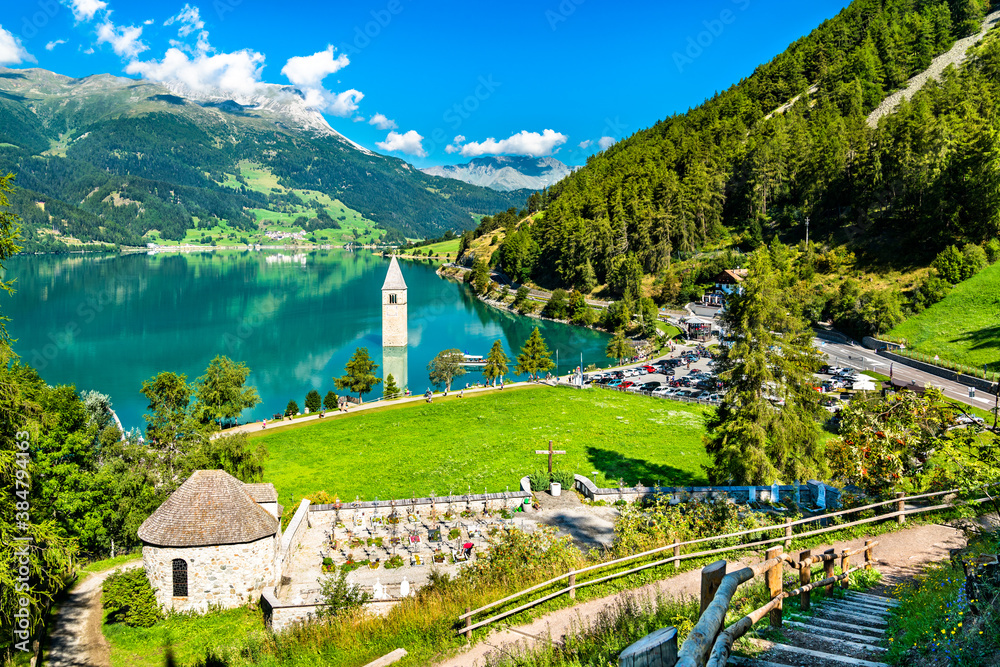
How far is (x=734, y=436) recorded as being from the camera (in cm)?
2067

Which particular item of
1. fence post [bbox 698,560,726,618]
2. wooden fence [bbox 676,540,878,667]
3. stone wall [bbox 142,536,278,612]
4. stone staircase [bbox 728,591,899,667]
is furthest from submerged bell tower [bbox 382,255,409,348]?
fence post [bbox 698,560,726,618]

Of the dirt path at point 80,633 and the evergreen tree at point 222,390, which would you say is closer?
the dirt path at point 80,633

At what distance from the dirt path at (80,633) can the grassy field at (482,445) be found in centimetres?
883

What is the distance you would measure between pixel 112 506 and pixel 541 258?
322 ft

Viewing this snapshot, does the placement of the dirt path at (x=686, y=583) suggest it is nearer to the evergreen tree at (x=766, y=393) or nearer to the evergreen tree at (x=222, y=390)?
the evergreen tree at (x=766, y=393)

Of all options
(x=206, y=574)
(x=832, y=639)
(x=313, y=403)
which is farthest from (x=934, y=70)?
(x=206, y=574)

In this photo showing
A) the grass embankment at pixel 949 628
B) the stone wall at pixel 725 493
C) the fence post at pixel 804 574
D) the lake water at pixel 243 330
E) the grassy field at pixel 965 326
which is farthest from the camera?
the lake water at pixel 243 330

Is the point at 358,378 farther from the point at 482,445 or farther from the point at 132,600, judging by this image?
the point at 132,600

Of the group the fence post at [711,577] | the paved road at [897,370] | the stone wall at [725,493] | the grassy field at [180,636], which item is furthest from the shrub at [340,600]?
the paved road at [897,370]

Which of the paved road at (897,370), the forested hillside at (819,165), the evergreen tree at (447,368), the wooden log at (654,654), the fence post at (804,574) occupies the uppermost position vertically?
the forested hillside at (819,165)

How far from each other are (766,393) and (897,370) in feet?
107

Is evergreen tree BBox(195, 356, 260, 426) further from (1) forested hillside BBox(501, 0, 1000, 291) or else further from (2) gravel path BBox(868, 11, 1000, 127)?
(2) gravel path BBox(868, 11, 1000, 127)

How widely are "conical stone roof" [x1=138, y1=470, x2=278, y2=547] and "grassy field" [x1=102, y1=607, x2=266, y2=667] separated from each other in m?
2.12

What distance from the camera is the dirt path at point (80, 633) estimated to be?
15.1 metres
